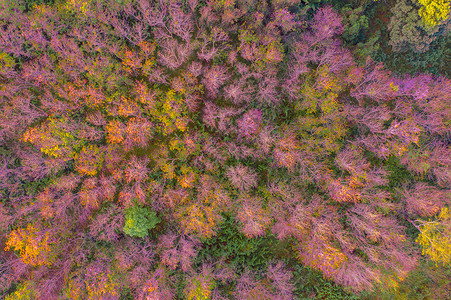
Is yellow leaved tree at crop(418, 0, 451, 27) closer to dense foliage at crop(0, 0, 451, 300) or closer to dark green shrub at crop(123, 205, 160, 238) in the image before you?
dense foliage at crop(0, 0, 451, 300)

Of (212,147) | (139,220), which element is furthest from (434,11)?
(139,220)

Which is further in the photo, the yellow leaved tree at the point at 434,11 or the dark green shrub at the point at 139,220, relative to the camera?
the dark green shrub at the point at 139,220

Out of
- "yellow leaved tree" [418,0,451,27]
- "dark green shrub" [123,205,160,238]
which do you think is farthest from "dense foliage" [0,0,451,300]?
"yellow leaved tree" [418,0,451,27]

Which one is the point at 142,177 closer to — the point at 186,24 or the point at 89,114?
the point at 89,114

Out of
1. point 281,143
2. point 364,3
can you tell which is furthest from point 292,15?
point 281,143

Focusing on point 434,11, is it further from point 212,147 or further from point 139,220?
point 139,220

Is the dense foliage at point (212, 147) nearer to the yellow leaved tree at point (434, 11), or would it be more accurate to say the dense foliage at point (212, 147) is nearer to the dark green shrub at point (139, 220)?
the dark green shrub at point (139, 220)

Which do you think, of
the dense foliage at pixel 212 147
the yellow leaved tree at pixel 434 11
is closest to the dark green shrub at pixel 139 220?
the dense foliage at pixel 212 147

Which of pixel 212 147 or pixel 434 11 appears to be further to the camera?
pixel 212 147

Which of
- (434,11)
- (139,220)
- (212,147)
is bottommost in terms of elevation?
(139,220)
